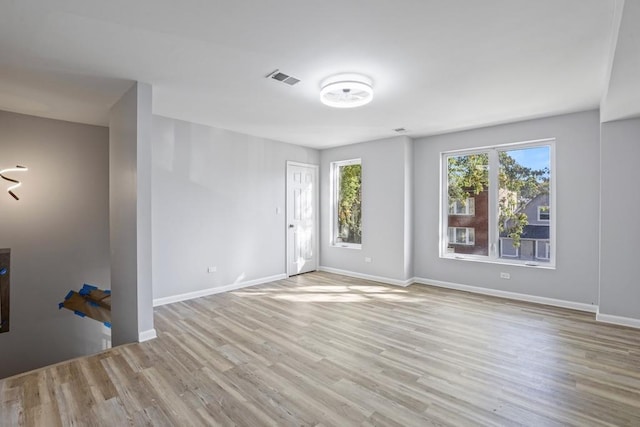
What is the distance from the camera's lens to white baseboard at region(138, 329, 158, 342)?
3074mm

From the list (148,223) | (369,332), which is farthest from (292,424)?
(148,223)

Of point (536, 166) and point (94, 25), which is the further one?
point (536, 166)

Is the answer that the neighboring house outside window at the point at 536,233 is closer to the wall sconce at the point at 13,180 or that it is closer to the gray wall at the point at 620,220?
the gray wall at the point at 620,220

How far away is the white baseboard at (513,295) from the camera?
398 centimetres

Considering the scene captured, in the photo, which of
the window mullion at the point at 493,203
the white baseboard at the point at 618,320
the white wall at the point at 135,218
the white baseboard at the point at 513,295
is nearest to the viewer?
the white wall at the point at 135,218

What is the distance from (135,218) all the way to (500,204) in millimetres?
4962

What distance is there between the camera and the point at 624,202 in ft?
11.5

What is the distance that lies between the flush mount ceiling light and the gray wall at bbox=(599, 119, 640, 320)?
3000 mm

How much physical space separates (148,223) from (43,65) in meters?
1.62

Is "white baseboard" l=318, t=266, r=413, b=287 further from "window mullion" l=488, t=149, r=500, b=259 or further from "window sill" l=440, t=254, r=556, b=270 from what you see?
"window mullion" l=488, t=149, r=500, b=259

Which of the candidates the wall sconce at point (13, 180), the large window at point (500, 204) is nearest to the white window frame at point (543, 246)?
the large window at point (500, 204)

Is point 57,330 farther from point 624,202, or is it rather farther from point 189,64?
point 624,202

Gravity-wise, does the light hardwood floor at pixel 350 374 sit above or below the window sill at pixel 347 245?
below

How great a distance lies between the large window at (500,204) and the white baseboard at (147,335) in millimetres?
4442
